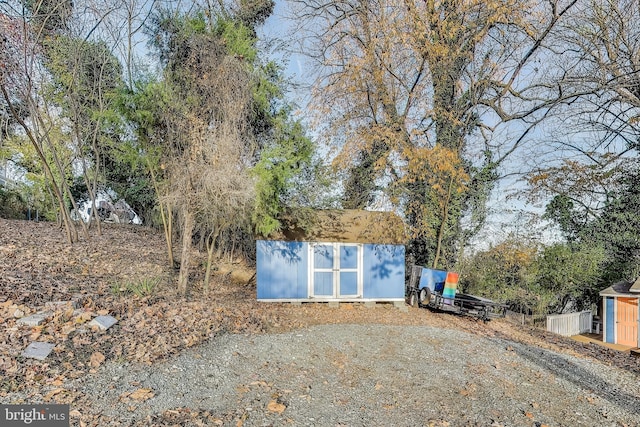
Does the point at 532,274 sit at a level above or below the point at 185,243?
below

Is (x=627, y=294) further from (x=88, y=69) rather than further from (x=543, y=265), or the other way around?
(x=88, y=69)

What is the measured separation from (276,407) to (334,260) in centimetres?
638

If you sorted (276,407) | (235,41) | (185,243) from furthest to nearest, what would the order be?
1. (235,41)
2. (185,243)
3. (276,407)

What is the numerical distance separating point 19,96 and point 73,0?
3278mm

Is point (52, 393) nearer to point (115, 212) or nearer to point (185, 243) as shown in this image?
point (185, 243)

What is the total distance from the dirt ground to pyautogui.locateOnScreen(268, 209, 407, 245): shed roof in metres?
1.78

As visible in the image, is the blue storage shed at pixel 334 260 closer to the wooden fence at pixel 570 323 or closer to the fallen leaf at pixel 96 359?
the fallen leaf at pixel 96 359

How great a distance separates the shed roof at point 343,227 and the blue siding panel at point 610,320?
8.54 meters

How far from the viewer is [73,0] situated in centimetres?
1069

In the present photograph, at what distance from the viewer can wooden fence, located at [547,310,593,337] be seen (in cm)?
1297

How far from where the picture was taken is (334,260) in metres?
10.2

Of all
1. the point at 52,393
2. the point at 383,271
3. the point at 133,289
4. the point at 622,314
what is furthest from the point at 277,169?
the point at 622,314

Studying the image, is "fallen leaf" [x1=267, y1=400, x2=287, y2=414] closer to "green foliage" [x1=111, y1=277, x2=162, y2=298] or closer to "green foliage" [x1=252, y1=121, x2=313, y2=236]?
Answer: "green foliage" [x1=111, y1=277, x2=162, y2=298]

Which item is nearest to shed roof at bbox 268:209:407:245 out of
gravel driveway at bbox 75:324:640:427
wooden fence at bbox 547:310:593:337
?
gravel driveway at bbox 75:324:640:427
